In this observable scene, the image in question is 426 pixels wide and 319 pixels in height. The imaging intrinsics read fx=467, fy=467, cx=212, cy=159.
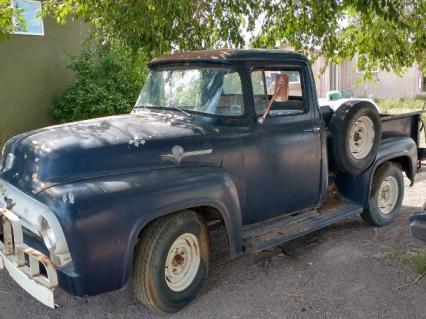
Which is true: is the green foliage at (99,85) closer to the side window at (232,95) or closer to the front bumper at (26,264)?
the side window at (232,95)

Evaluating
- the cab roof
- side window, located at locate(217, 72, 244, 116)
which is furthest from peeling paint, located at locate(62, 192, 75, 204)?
the cab roof

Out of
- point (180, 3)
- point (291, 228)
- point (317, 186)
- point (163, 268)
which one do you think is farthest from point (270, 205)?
point (180, 3)

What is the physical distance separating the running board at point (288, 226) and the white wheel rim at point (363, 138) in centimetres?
61

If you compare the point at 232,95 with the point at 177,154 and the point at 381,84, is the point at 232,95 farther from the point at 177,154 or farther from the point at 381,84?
the point at 381,84

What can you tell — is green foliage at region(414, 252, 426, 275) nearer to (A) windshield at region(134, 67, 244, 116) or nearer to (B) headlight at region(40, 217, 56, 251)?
(A) windshield at region(134, 67, 244, 116)

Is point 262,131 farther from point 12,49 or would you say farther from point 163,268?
point 12,49

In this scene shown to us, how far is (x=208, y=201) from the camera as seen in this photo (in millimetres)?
3469

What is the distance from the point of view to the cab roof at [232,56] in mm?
4059

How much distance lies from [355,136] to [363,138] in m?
0.09

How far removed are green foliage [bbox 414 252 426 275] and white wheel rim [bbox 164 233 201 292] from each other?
1968 mm

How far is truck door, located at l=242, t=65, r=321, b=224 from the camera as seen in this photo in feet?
13.3

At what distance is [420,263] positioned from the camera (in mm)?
4141

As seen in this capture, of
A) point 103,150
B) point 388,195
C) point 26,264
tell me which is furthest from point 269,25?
point 26,264

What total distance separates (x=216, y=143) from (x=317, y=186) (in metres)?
1.39
